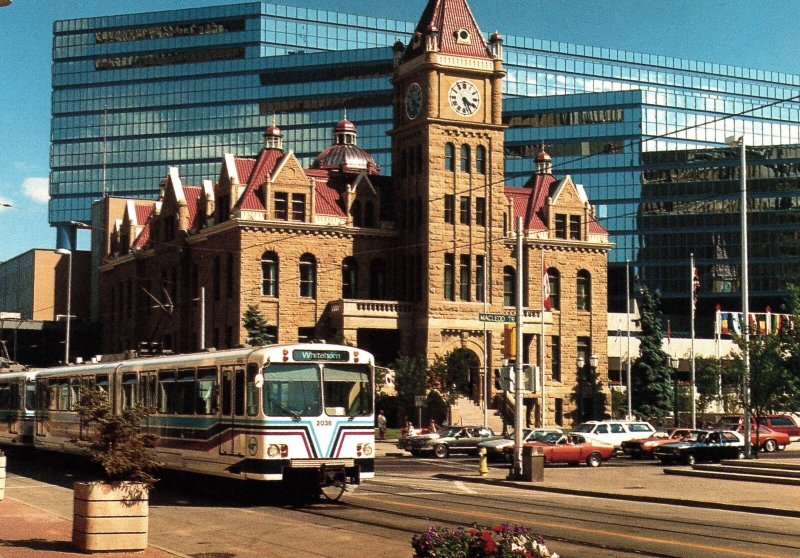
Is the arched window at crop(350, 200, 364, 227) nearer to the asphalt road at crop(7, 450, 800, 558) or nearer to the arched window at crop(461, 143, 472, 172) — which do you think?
the arched window at crop(461, 143, 472, 172)

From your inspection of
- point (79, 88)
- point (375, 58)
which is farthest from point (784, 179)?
point (79, 88)

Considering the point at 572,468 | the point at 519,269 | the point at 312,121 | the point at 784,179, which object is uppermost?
the point at 312,121

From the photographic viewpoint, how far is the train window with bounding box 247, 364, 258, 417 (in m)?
27.2

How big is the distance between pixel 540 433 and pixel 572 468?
3.66m

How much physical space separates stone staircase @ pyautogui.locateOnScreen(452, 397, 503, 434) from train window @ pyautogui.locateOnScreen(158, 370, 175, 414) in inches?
1756

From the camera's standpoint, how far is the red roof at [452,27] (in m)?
81.2

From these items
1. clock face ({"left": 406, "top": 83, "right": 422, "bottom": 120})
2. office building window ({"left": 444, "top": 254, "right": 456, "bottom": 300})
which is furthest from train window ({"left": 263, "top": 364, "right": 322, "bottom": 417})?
clock face ({"left": 406, "top": 83, "right": 422, "bottom": 120})

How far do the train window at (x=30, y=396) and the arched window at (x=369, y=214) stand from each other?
40986mm

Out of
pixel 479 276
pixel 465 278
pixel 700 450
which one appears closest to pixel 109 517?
pixel 700 450

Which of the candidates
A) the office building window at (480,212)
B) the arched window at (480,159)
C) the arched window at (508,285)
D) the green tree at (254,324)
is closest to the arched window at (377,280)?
the office building window at (480,212)

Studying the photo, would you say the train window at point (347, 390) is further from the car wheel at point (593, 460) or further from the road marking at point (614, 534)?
the car wheel at point (593, 460)

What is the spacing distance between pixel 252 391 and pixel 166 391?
5182mm

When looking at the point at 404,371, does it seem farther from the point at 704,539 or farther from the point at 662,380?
the point at 704,539

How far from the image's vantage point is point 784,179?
127 metres
